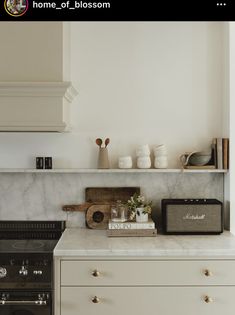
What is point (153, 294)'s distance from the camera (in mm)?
2289

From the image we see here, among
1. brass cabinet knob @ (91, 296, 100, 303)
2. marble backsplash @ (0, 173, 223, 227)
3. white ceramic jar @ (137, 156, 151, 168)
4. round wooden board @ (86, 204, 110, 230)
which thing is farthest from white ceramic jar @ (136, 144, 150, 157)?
brass cabinet knob @ (91, 296, 100, 303)

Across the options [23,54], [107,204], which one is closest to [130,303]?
[107,204]

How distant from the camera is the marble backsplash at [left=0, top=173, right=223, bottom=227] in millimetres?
2871

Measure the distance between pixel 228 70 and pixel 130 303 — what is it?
162cm

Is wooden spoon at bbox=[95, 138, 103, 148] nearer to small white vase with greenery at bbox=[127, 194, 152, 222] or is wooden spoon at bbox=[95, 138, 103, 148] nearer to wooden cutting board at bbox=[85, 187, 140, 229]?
wooden cutting board at bbox=[85, 187, 140, 229]

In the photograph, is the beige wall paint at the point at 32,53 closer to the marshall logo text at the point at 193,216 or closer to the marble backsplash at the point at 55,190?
the marble backsplash at the point at 55,190

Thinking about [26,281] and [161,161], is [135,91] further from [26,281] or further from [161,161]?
[26,281]

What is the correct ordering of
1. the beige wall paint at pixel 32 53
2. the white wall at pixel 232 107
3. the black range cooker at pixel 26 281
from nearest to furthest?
1. the black range cooker at pixel 26 281
2. the beige wall paint at pixel 32 53
3. the white wall at pixel 232 107

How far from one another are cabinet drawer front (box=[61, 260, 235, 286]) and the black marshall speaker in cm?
35

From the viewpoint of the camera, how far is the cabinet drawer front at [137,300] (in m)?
2.28

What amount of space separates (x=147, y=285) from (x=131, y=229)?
395 mm

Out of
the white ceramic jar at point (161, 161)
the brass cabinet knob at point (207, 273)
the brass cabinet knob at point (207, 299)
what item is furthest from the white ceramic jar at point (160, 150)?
the brass cabinet knob at point (207, 299)

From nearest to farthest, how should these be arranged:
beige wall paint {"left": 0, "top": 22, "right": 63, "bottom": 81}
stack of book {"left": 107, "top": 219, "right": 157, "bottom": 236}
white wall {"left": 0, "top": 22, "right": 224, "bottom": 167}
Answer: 1. beige wall paint {"left": 0, "top": 22, "right": 63, "bottom": 81}
2. stack of book {"left": 107, "top": 219, "right": 157, "bottom": 236}
3. white wall {"left": 0, "top": 22, "right": 224, "bottom": 167}

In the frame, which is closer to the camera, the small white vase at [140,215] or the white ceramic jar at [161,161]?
the small white vase at [140,215]
